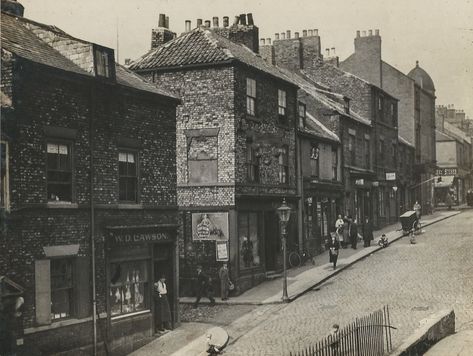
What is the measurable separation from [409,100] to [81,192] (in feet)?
131

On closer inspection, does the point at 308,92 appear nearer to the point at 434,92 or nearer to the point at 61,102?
the point at 61,102

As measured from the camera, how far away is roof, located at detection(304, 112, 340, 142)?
34.4 meters

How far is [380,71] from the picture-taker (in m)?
51.0

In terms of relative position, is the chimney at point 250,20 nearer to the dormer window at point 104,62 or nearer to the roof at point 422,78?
the dormer window at point 104,62

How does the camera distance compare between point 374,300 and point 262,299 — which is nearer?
point 374,300

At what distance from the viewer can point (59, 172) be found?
1678 centimetres

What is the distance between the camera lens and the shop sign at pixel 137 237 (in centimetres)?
1828

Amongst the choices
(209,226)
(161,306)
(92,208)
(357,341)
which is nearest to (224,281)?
(209,226)

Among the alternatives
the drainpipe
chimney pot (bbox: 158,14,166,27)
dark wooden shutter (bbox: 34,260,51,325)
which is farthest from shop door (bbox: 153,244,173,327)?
chimney pot (bbox: 158,14,166,27)

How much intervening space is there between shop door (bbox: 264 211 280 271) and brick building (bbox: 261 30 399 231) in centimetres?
1136

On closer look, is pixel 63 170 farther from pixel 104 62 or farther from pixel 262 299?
pixel 262 299

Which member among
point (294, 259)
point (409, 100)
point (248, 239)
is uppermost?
point (409, 100)

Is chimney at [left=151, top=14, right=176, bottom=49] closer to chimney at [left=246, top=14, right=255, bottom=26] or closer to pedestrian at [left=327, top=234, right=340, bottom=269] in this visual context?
chimney at [left=246, top=14, right=255, bottom=26]

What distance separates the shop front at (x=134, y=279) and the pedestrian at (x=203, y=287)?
2.15m
